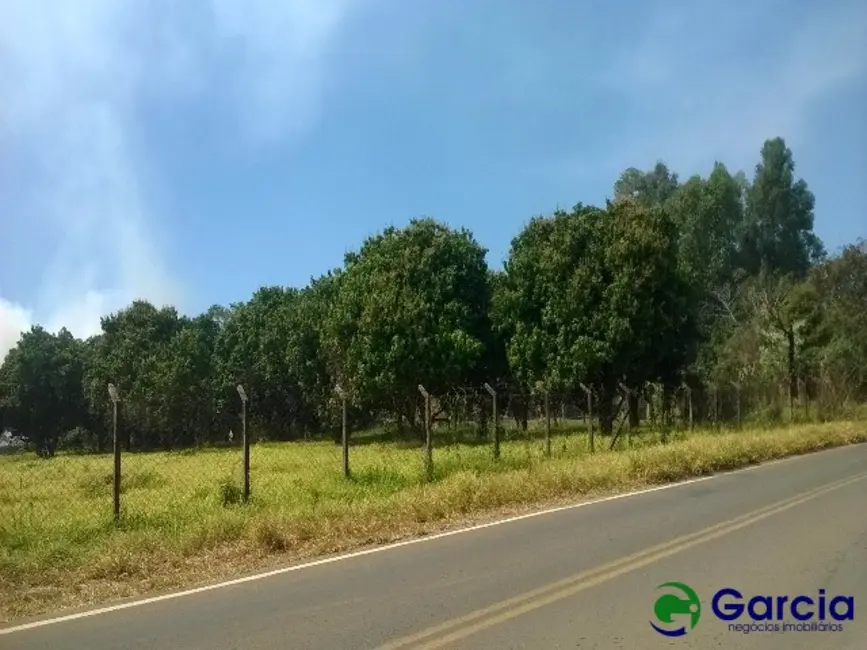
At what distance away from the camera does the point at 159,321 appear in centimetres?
6425

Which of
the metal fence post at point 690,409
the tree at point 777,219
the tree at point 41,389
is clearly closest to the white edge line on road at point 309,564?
the metal fence post at point 690,409

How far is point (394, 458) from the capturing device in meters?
23.5

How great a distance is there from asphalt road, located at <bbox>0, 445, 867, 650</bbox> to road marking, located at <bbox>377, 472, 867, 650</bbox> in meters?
0.02

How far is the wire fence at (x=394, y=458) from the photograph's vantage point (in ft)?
41.9

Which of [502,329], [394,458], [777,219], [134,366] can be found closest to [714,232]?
[777,219]

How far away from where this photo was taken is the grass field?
9164 mm

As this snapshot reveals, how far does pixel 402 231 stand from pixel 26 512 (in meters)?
29.0

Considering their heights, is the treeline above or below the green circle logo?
above

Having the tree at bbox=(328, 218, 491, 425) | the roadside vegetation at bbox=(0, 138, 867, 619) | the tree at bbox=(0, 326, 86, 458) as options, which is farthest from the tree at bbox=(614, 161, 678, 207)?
the tree at bbox=(0, 326, 86, 458)

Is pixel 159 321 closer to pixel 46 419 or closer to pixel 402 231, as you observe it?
pixel 46 419

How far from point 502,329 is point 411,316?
4307mm

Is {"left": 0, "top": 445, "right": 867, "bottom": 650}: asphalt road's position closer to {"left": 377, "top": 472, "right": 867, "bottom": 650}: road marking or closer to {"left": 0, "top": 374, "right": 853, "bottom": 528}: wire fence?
{"left": 377, "top": 472, "right": 867, "bottom": 650}: road marking

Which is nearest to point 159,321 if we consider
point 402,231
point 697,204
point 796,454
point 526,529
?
point 402,231

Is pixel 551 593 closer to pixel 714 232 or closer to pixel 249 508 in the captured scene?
pixel 249 508
